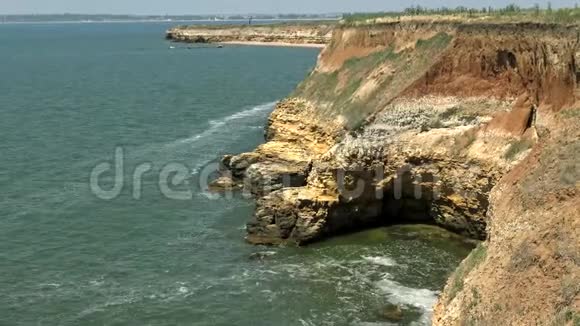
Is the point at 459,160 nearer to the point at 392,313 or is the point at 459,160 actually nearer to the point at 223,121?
the point at 392,313

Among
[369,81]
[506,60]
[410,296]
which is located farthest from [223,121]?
[410,296]

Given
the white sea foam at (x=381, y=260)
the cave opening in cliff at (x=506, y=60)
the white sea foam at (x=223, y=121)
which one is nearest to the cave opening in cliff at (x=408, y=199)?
the white sea foam at (x=381, y=260)

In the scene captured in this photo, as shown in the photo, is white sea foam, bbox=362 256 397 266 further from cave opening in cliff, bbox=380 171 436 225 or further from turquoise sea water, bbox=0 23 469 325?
cave opening in cliff, bbox=380 171 436 225

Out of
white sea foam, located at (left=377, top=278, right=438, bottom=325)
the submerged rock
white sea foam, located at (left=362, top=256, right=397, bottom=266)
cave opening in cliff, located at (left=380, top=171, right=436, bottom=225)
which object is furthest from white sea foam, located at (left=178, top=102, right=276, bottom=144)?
the submerged rock

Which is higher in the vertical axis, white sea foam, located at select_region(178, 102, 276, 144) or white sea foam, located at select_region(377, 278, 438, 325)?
white sea foam, located at select_region(178, 102, 276, 144)

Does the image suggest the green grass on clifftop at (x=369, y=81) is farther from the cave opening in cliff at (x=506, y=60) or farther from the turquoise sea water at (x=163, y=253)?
the turquoise sea water at (x=163, y=253)

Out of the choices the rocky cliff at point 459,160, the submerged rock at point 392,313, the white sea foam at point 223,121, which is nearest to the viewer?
the rocky cliff at point 459,160

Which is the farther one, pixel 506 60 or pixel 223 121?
pixel 223 121

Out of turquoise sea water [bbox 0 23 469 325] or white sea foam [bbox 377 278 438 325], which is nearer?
white sea foam [bbox 377 278 438 325]
